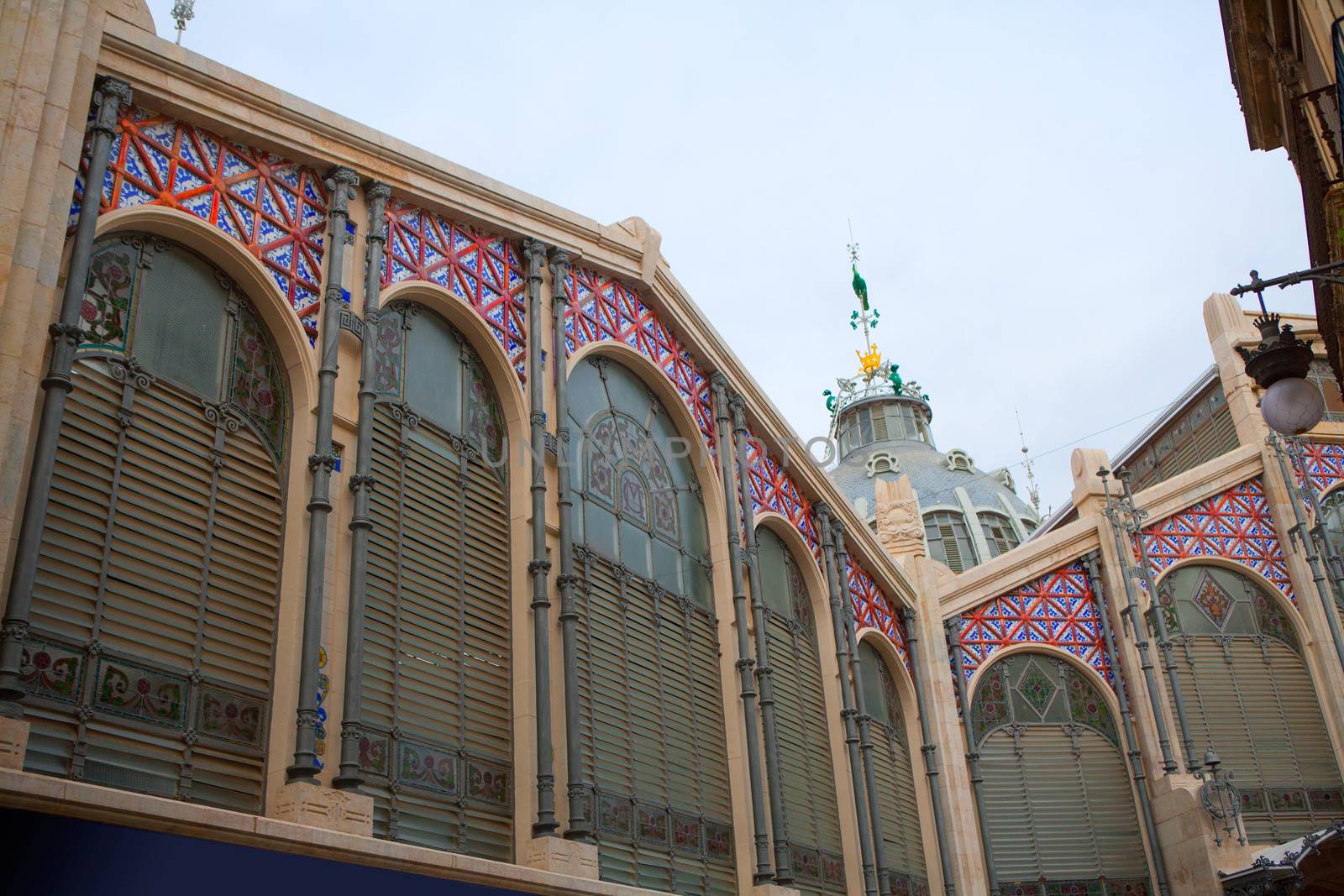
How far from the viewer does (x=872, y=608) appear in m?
23.8

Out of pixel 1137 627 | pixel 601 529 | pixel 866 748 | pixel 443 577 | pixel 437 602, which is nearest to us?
pixel 437 602

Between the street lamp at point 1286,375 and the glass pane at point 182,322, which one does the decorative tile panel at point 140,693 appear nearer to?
the glass pane at point 182,322

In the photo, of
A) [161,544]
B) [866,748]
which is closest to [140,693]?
[161,544]

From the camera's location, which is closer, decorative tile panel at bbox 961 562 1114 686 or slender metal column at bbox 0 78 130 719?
slender metal column at bbox 0 78 130 719

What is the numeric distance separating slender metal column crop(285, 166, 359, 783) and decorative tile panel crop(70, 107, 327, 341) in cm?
14

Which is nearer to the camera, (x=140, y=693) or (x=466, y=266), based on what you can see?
(x=140, y=693)

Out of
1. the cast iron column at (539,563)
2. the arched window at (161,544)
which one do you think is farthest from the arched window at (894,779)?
the arched window at (161,544)

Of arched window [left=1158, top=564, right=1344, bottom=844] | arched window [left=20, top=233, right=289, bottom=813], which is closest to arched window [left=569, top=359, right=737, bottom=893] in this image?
arched window [left=20, top=233, right=289, bottom=813]

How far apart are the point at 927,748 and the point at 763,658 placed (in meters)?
7.43

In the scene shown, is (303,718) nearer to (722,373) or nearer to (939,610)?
(722,373)

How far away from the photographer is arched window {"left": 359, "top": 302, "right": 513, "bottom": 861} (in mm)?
12070

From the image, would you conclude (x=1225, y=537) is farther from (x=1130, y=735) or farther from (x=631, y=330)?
(x=631, y=330)

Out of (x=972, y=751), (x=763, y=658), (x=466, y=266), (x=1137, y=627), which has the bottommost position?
(x=763, y=658)

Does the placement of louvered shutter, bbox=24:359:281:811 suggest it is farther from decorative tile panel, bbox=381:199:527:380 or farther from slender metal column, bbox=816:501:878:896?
slender metal column, bbox=816:501:878:896
